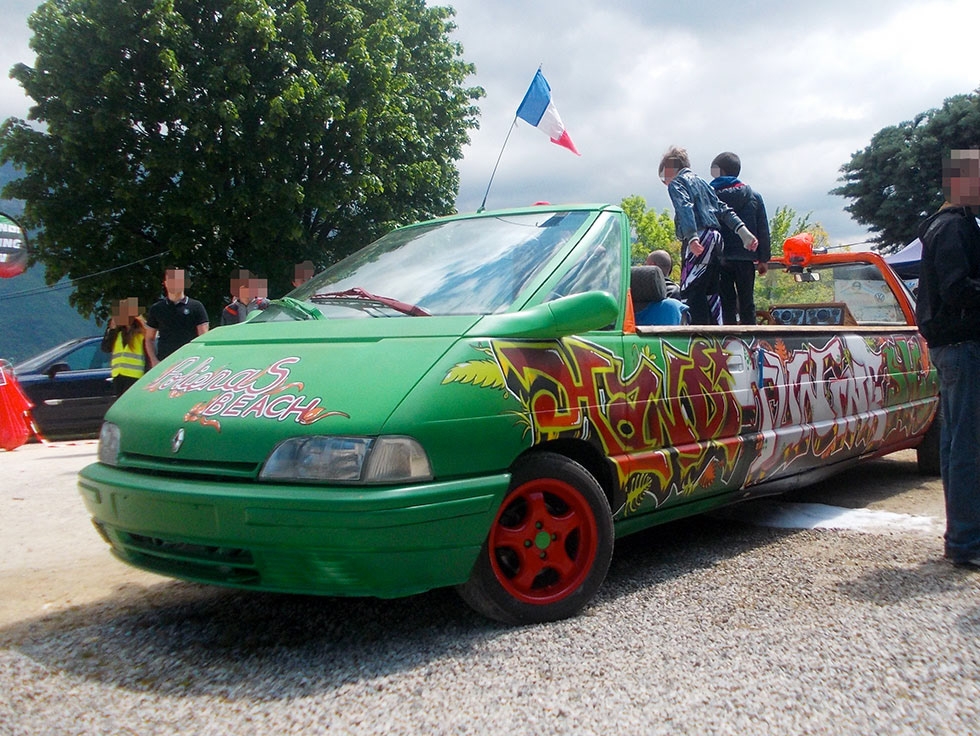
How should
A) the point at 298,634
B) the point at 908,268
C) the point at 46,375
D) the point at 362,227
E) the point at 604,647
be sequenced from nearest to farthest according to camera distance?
the point at 604,647, the point at 298,634, the point at 46,375, the point at 908,268, the point at 362,227

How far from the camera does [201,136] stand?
67.7 ft

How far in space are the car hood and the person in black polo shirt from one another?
12.3ft

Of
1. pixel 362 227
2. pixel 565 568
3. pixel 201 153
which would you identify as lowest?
pixel 565 568

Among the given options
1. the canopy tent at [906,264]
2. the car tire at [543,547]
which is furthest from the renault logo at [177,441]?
the canopy tent at [906,264]

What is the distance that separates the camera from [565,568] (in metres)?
3.35

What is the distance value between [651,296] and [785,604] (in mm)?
1513

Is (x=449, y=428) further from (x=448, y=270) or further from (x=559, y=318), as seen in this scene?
(x=448, y=270)

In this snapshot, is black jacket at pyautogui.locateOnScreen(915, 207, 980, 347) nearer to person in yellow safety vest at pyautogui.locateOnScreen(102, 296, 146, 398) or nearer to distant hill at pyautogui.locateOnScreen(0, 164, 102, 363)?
person in yellow safety vest at pyautogui.locateOnScreen(102, 296, 146, 398)

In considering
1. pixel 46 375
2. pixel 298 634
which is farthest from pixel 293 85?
pixel 298 634

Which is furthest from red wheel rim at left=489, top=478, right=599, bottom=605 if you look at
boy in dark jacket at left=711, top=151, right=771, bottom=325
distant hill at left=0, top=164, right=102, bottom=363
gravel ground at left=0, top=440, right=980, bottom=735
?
distant hill at left=0, top=164, right=102, bottom=363

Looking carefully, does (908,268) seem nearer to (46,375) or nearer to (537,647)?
(46,375)

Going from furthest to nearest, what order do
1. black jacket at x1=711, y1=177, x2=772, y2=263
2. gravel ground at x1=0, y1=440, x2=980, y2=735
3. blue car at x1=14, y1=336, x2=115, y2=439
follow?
blue car at x1=14, y1=336, x2=115, y2=439
black jacket at x1=711, y1=177, x2=772, y2=263
gravel ground at x1=0, y1=440, x2=980, y2=735

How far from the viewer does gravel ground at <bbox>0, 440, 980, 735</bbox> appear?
2480 mm

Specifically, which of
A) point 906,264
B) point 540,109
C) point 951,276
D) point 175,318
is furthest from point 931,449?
point 906,264
